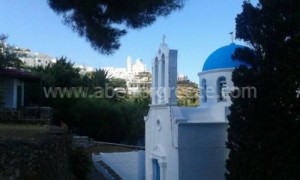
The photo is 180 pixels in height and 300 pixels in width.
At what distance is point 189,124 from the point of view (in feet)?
47.5

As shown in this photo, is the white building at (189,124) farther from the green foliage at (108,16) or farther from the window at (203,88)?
the green foliage at (108,16)

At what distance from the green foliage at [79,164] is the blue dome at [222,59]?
6692 millimetres

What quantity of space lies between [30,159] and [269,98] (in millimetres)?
7193

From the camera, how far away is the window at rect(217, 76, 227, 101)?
15.6m

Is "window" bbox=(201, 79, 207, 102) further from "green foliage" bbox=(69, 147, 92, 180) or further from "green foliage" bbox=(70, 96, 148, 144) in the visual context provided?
"green foliage" bbox=(70, 96, 148, 144)

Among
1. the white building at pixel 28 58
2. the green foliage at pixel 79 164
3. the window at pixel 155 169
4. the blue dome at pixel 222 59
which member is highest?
the white building at pixel 28 58

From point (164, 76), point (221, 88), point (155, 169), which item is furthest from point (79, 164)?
point (221, 88)

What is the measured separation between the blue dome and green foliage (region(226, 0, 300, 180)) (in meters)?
3.36

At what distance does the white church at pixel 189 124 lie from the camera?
47.3ft

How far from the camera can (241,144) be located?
11742 millimetres

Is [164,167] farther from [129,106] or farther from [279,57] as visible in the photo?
[129,106]

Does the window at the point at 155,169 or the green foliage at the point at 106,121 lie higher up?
the green foliage at the point at 106,121

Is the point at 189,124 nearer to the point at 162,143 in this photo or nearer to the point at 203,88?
the point at 162,143

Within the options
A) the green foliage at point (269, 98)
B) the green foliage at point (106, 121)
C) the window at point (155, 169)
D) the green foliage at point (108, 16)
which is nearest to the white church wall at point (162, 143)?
the window at point (155, 169)
